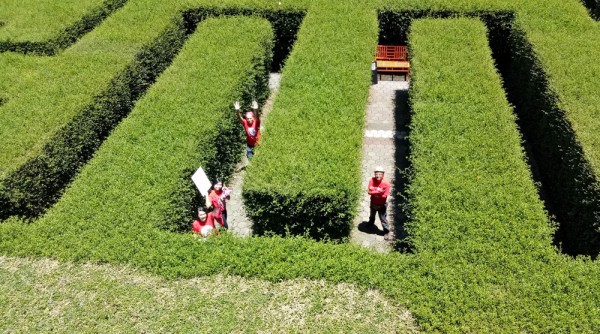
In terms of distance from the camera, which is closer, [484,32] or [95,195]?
[95,195]

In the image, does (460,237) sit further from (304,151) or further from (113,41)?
(113,41)

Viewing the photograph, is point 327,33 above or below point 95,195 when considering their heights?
above

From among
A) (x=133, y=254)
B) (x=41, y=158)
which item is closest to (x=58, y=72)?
(x=41, y=158)

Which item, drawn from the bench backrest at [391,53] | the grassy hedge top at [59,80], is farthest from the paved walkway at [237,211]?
the bench backrest at [391,53]

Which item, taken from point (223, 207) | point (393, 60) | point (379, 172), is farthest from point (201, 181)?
point (393, 60)

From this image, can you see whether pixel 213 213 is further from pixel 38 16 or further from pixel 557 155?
pixel 38 16
